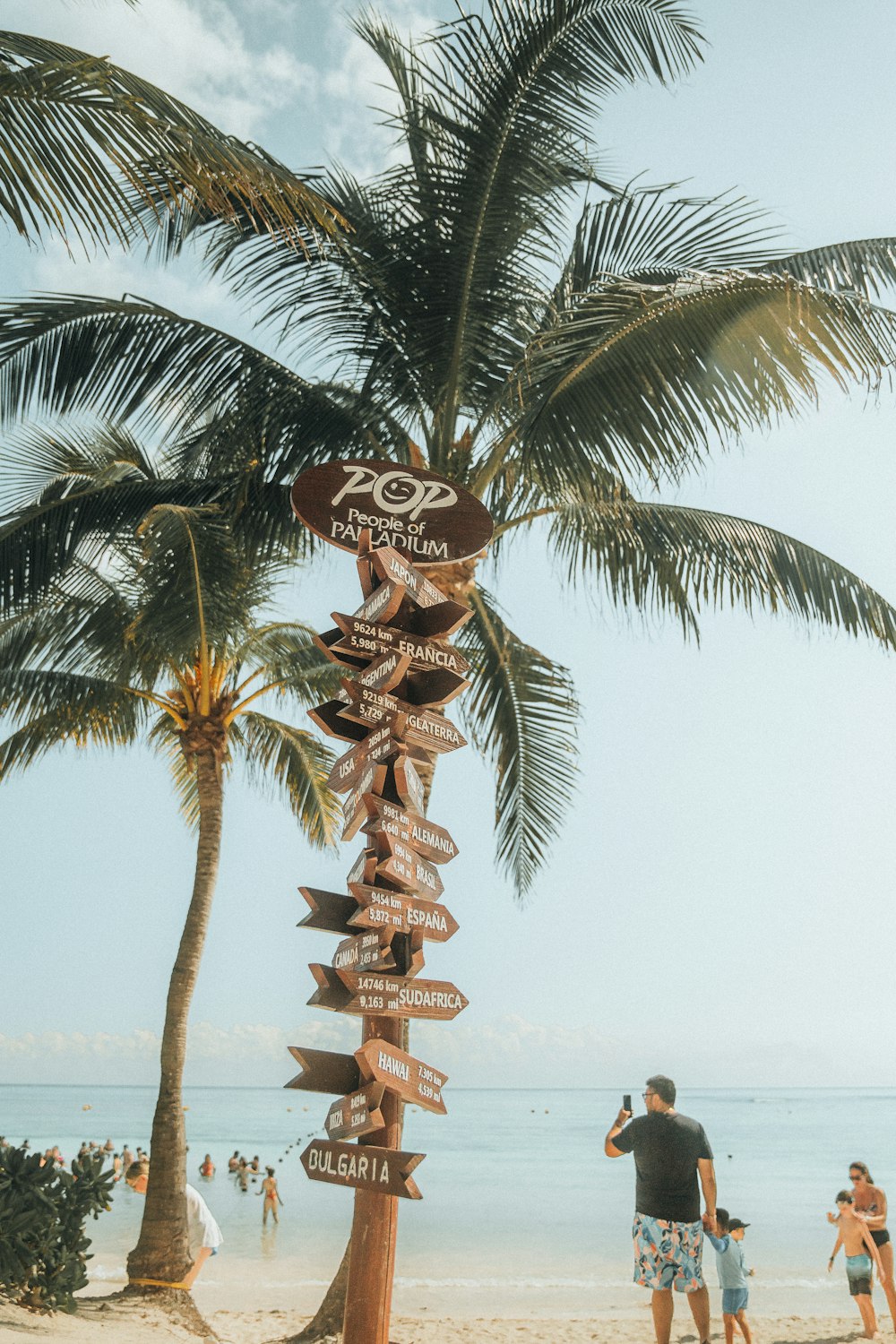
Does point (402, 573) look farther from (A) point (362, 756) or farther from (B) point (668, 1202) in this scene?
(B) point (668, 1202)

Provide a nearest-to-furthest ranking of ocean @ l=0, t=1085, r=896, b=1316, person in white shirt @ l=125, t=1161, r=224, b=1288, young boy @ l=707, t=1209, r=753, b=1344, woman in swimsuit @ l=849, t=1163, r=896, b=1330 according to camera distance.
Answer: person in white shirt @ l=125, t=1161, r=224, b=1288 → young boy @ l=707, t=1209, r=753, b=1344 → woman in swimsuit @ l=849, t=1163, r=896, b=1330 → ocean @ l=0, t=1085, r=896, b=1316

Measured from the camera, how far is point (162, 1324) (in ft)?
26.3

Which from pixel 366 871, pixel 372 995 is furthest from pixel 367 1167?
pixel 366 871

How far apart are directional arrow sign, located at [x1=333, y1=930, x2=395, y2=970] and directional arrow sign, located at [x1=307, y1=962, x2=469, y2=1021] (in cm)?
3

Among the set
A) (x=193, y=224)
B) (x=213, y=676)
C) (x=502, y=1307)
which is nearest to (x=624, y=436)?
(x=193, y=224)

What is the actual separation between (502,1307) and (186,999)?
929 centimetres

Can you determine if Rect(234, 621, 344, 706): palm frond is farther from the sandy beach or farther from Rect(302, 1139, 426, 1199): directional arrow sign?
Result: Rect(302, 1139, 426, 1199): directional arrow sign

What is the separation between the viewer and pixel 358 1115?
13.2ft

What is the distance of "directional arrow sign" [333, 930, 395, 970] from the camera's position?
163 inches

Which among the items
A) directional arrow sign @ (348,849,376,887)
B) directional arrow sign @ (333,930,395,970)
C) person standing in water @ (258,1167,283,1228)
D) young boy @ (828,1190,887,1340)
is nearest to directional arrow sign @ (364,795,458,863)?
directional arrow sign @ (348,849,376,887)

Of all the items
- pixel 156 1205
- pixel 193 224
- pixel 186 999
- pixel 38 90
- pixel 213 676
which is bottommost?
pixel 156 1205

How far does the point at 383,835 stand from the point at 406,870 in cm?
17

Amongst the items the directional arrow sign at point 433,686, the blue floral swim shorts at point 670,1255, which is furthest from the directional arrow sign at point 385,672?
the blue floral swim shorts at point 670,1255

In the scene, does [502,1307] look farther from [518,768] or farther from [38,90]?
[38,90]
